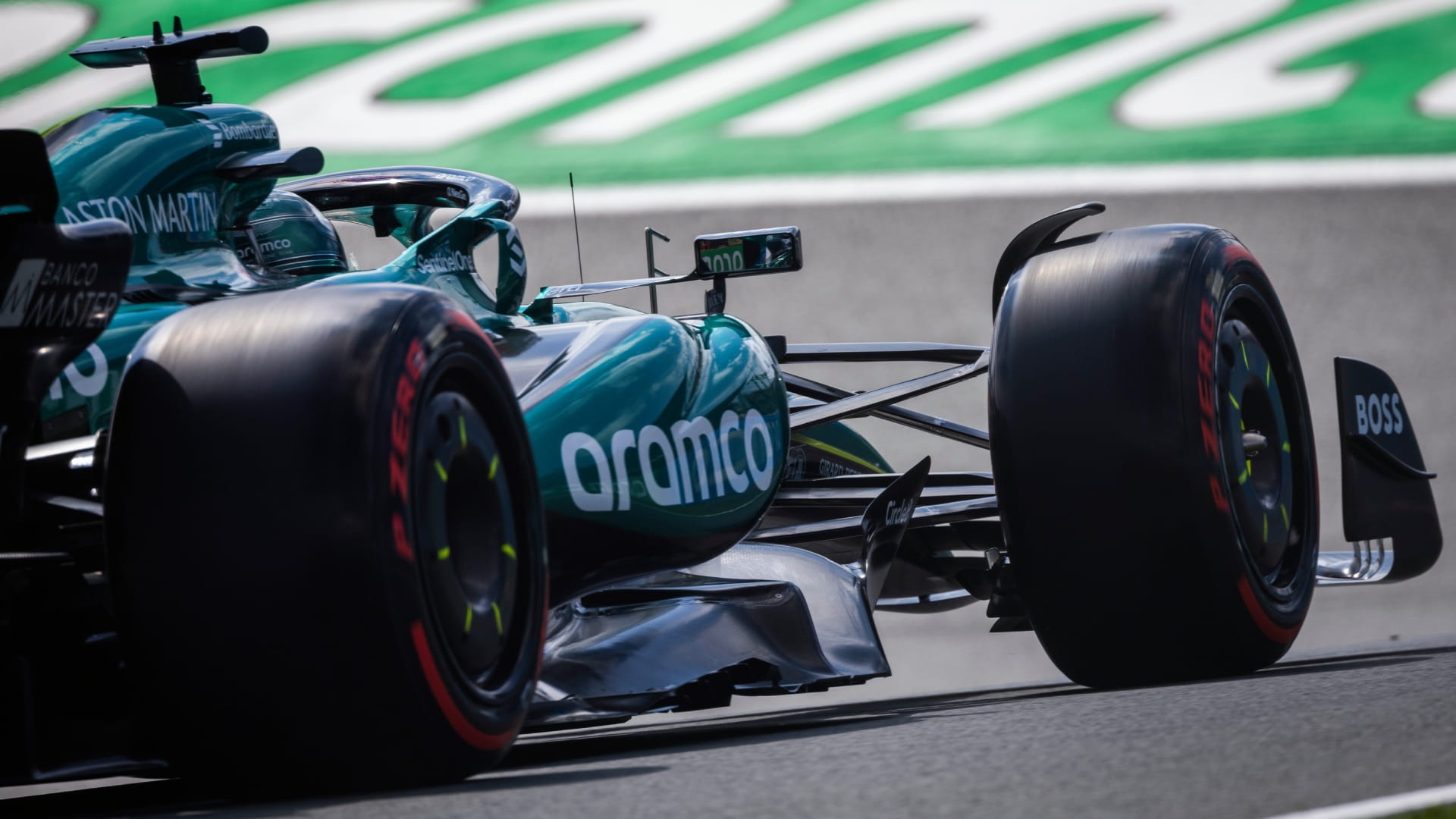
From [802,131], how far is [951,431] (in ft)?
34.9

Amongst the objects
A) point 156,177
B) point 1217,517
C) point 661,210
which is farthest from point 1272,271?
point 156,177

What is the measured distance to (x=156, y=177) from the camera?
3865 millimetres

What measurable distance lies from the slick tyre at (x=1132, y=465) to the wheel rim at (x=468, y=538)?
4.96ft

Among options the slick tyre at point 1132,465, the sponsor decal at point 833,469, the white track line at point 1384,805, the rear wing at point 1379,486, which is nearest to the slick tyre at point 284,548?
the white track line at point 1384,805

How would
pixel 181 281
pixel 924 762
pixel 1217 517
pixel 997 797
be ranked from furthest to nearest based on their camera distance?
1. pixel 1217 517
2. pixel 181 281
3. pixel 924 762
4. pixel 997 797

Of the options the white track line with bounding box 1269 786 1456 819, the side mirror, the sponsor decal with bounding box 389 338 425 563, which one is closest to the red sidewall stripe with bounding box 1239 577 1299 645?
the side mirror

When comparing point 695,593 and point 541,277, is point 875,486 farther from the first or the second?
point 541,277

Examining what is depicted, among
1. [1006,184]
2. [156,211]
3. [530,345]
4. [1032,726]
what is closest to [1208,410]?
[1032,726]

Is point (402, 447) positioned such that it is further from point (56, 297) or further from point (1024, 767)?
point (1024, 767)

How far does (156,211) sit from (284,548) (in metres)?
1.44

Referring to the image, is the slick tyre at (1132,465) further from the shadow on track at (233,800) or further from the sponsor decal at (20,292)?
the sponsor decal at (20,292)

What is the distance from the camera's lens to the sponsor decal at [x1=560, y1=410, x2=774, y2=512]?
3857mm

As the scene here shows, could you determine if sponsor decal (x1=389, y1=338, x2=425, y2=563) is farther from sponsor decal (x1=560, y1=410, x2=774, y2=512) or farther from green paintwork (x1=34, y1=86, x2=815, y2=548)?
sponsor decal (x1=560, y1=410, x2=774, y2=512)

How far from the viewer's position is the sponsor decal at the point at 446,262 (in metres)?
4.16
